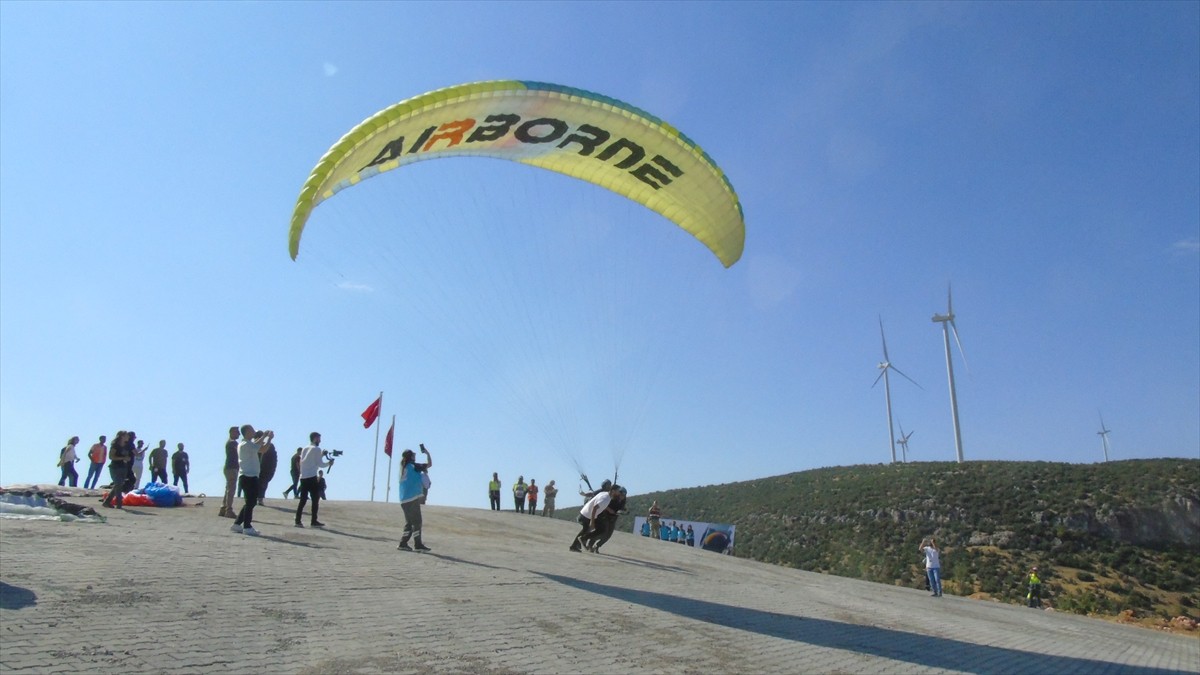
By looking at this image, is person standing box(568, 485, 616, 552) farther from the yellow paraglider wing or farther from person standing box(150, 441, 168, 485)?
person standing box(150, 441, 168, 485)

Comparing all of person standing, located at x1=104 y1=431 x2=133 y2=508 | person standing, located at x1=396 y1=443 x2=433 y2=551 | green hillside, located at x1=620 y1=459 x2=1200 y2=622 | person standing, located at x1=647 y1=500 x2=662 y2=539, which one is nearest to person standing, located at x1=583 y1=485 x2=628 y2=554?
person standing, located at x1=396 y1=443 x2=433 y2=551

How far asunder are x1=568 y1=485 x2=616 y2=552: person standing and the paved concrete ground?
0.73 metres

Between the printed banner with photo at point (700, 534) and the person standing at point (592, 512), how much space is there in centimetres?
1396

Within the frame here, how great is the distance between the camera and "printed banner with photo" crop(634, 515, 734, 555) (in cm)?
2905

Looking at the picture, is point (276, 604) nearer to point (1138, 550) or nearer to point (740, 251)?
point (740, 251)

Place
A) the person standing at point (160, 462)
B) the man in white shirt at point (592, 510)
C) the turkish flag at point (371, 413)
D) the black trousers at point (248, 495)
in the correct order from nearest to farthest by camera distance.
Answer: the black trousers at point (248, 495)
the man in white shirt at point (592, 510)
the person standing at point (160, 462)
the turkish flag at point (371, 413)

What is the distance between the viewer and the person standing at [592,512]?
47.3ft

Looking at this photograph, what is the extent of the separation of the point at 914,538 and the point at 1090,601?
38.3 feet

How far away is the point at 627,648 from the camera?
7055 millimetres

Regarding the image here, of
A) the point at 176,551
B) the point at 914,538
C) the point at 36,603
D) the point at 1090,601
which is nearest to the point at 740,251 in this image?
the point at 176,551

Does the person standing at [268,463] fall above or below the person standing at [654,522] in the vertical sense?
above

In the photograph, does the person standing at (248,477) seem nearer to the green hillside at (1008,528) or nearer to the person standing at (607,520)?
the person standing at (607,520)

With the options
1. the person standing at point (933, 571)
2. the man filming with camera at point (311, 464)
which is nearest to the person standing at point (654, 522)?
the person standing at point (933, 571)

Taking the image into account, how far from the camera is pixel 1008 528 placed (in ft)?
147
